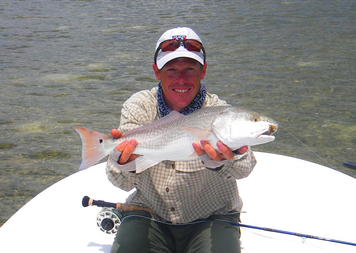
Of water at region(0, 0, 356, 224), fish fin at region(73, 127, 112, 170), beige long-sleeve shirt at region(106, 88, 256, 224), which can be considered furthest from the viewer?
water at region(0, 0, 356, 224)

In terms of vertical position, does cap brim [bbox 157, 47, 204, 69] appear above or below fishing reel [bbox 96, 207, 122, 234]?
above

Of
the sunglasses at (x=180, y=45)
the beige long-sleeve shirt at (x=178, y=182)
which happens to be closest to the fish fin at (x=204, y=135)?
the beige long-sleeve shirt at (x=178, y=182)

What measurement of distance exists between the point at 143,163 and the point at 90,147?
0.42 meters

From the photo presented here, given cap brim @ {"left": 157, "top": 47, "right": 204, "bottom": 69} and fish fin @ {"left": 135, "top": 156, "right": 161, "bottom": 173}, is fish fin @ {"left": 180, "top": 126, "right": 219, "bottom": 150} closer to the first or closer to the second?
fish fin @ {"left": 135, "top": 156, "right": 161, "bottom": 173}

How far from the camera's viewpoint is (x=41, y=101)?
10211 millimetres

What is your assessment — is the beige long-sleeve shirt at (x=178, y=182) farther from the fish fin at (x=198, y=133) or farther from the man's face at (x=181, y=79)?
the fish fin at (x=198, y=133)

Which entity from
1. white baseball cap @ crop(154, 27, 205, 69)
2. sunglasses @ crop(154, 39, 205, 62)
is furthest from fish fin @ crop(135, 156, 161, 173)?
sunglasses @ crop(154, 39, 205, 62)

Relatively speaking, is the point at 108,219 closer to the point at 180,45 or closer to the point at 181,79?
the point at 181,79

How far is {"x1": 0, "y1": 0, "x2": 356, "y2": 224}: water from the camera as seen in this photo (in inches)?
295

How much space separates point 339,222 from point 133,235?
220 cm

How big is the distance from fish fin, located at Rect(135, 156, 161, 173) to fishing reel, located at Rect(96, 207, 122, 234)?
3.39ft

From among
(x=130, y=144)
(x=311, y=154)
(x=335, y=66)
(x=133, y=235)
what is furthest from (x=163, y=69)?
(x=335, y=66)

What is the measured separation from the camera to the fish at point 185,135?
2449mm

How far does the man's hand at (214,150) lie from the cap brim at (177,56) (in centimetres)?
87
